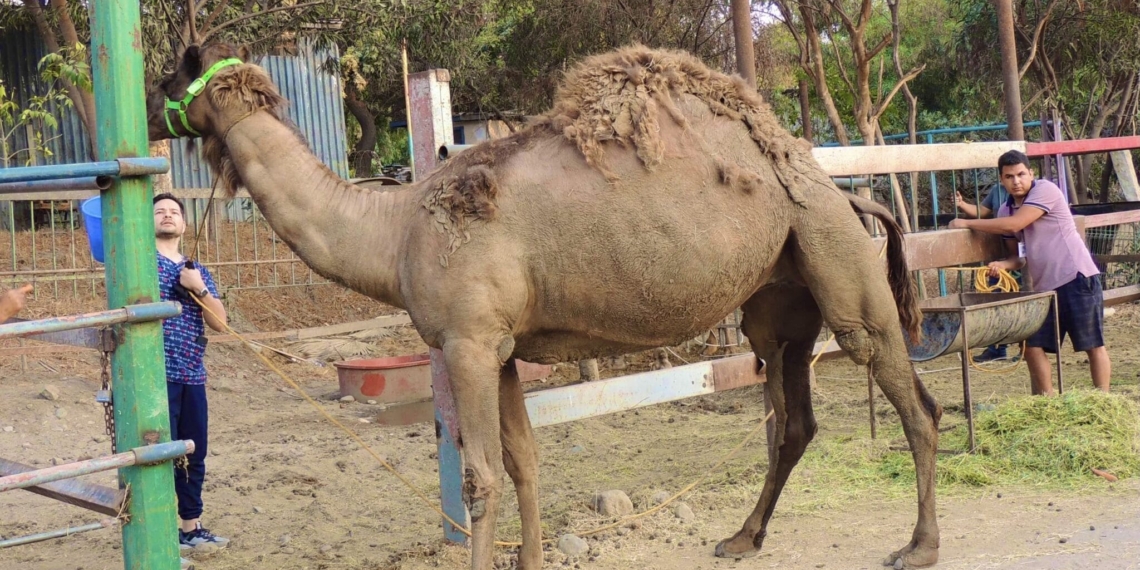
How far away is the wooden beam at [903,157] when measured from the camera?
5.98 metres

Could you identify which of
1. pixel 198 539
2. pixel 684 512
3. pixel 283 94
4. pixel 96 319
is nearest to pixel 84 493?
pixel 96 319

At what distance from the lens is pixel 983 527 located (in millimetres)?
5117

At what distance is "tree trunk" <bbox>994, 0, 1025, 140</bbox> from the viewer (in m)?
8.63

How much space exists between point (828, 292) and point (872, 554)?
1300 millimetres

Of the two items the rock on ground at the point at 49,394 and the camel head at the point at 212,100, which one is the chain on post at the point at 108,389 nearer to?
the camel head at the point at 212,100

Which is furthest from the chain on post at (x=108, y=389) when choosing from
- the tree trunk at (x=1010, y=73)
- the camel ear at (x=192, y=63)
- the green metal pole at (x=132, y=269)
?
the tree trunk at (x=1010, y=73)

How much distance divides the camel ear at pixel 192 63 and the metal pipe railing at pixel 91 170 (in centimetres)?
127

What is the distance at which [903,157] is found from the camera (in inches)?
253

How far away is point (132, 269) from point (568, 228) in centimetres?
171

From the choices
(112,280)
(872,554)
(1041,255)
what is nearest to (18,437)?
Answer: (112,280)

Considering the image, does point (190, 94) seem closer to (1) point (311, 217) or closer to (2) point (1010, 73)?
(1) point (311, 217)

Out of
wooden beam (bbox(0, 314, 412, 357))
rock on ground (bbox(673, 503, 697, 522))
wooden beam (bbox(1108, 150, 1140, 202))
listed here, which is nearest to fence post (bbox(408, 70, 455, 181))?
rock on ground (bbox(673, 503, 697, 522))

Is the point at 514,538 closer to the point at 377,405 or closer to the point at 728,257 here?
the point at 728,257

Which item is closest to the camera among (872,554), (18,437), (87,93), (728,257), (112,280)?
(112,280)
